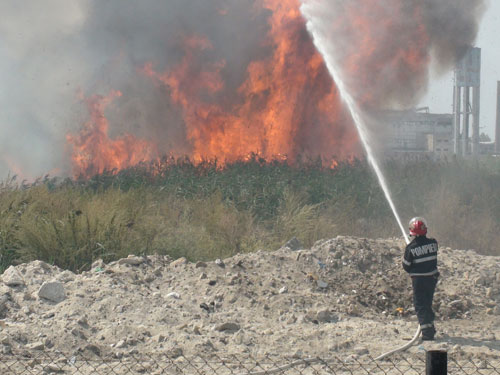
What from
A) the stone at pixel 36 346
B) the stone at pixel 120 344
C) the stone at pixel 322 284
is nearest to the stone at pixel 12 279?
the stone at pixel 36 346

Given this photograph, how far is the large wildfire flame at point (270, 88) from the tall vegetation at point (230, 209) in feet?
7.02

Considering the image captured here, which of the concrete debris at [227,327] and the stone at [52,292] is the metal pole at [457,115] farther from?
the stone at [52,292]

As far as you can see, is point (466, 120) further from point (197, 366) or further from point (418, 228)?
point (197, 366)

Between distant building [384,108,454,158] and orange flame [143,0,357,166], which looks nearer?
orange flame [143,0,357,166]

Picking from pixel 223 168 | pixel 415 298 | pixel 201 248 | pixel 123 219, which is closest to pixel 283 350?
pixel 415 298

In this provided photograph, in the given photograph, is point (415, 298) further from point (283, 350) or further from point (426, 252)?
point (283, 350)

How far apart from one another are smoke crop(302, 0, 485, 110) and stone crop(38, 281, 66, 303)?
14347 mm

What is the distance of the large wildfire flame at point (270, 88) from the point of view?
1966 centimetres

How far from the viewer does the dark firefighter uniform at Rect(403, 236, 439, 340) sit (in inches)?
261

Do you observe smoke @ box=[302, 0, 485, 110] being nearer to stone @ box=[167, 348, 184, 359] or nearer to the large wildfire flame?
the large wildfire flame

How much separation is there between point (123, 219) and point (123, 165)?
1026 cm

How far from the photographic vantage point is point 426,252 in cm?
664

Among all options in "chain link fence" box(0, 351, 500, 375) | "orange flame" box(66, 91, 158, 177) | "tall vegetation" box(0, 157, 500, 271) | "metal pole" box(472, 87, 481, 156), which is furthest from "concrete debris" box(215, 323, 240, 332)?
"metal pole" box(472, 87, 481, 156)

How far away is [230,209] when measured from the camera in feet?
40.7
